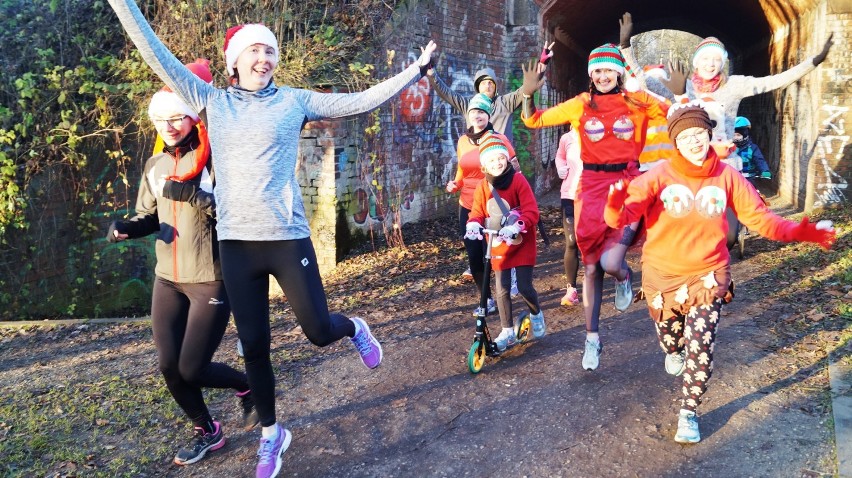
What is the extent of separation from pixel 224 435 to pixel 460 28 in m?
9.65

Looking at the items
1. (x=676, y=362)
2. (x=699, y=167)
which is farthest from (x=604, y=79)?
(x=676, y=362)

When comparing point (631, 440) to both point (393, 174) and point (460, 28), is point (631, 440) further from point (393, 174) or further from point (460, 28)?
point (460, 28)

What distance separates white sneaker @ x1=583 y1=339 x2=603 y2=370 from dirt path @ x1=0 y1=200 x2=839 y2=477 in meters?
0.10

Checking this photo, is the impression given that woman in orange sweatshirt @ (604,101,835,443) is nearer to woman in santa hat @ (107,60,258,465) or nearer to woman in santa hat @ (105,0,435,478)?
woman in santa hat @ (105,0,435,478)

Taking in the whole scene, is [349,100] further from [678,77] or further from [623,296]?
[623,296]

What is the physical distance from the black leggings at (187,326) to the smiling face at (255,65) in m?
1.10

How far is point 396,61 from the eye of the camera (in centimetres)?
1006

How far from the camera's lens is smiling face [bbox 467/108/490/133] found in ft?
19.6

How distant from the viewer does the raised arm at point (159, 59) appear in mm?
3287

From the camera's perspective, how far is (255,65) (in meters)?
3.44

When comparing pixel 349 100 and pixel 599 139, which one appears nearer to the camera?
pixel 349 100

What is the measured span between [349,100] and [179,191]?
107 cm

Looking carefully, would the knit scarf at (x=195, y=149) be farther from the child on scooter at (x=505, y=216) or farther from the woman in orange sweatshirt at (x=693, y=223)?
the woman in orange sweatshirt at (x=693, y=223)

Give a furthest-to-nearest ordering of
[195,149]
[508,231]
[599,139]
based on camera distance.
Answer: [599,139], [508,231], [195,149]
